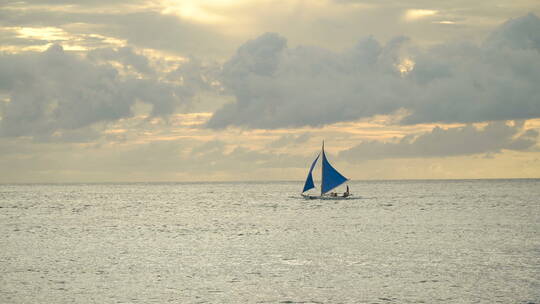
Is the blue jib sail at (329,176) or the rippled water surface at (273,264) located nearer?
the rippled water surface at (273,264)

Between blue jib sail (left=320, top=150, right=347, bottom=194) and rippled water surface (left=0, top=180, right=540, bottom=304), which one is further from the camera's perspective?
blue jib sail (left=320, top=150, right=347, bottom=194)

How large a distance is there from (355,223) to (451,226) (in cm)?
1326

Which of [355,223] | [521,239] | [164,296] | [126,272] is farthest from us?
[355,223]

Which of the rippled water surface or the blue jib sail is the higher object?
the blue jib sail

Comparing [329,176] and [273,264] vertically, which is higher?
[329,176]

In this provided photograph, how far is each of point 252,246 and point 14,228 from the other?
40912 mm

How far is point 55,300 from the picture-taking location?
36.6 metres

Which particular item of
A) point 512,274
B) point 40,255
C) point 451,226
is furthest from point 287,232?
point 512,274

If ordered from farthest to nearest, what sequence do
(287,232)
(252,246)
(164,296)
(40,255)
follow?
(287,232), (252,246), (40,255), (164,296)

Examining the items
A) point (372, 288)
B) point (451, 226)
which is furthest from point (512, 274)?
point (451, 226)

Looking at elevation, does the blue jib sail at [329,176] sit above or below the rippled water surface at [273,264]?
above

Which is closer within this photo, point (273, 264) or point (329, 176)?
point (273, 264)

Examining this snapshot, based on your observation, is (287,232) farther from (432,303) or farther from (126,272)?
(432,303)

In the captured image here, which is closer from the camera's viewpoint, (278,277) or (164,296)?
(164,296)
